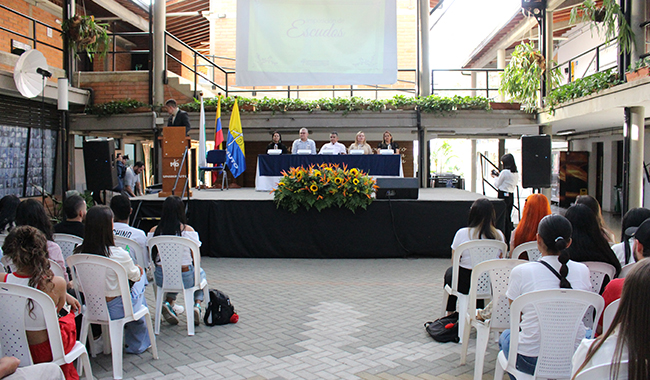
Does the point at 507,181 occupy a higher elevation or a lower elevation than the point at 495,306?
higher

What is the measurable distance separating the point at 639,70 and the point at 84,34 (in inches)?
413

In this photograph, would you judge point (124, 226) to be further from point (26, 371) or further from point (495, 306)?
point (495, 306)

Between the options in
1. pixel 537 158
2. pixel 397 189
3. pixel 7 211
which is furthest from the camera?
pixel 537 158

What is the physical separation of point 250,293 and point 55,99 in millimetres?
7668

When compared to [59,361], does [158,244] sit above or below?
above

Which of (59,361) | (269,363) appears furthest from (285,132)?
(59,361)

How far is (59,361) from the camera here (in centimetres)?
258

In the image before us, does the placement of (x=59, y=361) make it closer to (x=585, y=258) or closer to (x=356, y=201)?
(x=585, y=258)

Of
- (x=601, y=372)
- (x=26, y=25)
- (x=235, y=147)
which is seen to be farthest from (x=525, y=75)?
(x=26, y=25)

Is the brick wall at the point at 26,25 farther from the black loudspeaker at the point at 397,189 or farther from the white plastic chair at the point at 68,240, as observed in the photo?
the black loudspeaker at the point at 397,189

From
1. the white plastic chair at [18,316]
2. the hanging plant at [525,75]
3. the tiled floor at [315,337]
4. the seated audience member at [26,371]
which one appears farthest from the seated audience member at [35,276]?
the hanging plant at [525,75]

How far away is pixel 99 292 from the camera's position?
3.34 metres

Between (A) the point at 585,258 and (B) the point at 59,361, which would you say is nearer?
(B) the point at 59,361

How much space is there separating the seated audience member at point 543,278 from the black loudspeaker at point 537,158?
5804 millimetres
